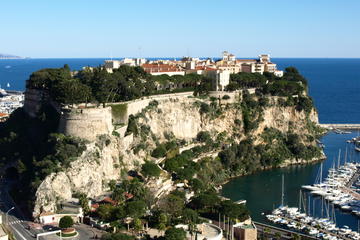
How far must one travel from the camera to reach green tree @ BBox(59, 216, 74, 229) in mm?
39312

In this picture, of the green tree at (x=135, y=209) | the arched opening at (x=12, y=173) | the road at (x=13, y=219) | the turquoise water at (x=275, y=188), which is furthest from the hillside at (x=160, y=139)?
the green tree at (x=135, y=209)

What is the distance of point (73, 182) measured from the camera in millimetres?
46219

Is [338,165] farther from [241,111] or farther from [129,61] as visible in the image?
[129,61]

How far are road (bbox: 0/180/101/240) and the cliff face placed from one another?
1999 millimetres

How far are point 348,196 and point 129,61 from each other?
5213 cm

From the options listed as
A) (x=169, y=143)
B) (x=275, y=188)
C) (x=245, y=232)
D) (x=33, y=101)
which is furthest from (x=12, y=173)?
(x=275, y=188)

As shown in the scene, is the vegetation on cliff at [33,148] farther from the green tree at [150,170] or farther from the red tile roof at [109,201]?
the green tree at [150,170]

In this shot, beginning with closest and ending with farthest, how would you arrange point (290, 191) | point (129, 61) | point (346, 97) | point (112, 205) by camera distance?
point (112, 205) < point (290, 191) < point (129, 61) < point (346, 97)

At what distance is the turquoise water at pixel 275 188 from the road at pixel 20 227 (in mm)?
17911

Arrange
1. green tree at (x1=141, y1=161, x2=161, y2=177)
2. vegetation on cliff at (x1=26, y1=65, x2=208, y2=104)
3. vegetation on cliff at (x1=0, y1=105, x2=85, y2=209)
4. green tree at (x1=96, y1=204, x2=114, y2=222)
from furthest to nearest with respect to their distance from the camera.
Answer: vegetation on cliff at (x1=26, y1=65, x2=208, y2=104), green tree at (x1=141, y1=161, x2=161, y2=177), vegetation on cliff at (x1=0, y1=105, x2=85, y2=209), green tree at (x1=96, y1=204, x2=114, y2=222)

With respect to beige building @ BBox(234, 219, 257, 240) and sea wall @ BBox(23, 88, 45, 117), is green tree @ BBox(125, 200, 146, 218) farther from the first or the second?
sea wall @ BBox(23, 88, 45, 117)

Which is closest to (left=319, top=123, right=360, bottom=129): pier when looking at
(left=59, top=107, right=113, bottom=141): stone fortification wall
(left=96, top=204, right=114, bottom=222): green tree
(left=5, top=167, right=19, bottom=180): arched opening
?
(left=59, top=107, right=113, bottom=141): stone fortification wall

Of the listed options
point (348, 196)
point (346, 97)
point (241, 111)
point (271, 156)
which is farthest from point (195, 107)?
point (346, 97)

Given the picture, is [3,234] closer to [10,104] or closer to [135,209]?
[135,209]
